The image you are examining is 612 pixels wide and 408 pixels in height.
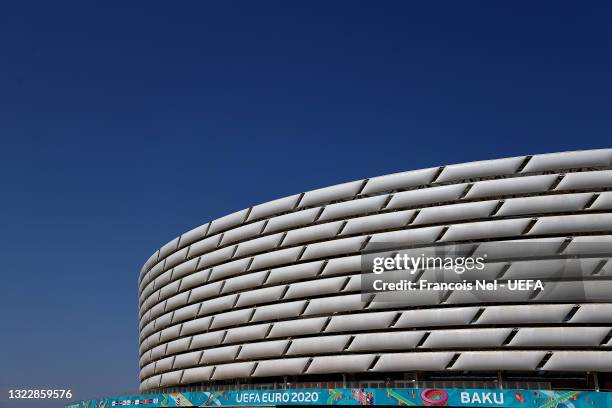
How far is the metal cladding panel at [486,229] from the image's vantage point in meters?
42.2

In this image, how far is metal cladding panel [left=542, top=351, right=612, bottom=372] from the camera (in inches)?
1486

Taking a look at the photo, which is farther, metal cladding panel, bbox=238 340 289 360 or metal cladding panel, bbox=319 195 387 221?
metal cladding panel, bbox=238 340 289 360

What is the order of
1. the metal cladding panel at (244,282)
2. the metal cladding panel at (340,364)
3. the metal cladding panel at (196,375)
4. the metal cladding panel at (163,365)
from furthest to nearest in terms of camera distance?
the metal cladding panel at (163,365)
the metal cladding panel at (196,375)
the metal cladding panel at (244,282)
the metal cladding panel at (340,364)

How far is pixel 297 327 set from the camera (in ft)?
168

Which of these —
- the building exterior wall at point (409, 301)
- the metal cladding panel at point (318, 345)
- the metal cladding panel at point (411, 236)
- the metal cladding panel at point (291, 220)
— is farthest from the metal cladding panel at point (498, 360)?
the metal cladding panel at point (291, 220)

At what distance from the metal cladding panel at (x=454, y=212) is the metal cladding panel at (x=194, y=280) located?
922 inches

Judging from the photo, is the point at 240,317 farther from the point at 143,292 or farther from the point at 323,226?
the point at 143,292

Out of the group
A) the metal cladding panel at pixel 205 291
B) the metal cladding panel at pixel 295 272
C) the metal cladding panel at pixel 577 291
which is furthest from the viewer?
the metal cladding panel at pixel 205 291

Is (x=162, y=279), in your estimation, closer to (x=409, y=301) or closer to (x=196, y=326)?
(x=196, y=326)

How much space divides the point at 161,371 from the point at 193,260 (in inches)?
476

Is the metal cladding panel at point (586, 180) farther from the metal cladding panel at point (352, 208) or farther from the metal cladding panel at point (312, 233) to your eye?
the metal cladding panel at point (312, 233)

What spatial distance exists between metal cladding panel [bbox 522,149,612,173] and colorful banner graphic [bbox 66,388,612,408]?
14.0m

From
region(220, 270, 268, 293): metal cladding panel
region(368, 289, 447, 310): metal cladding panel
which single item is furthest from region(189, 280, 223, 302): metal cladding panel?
region(368, 289, 447, 310): metal cladding panel

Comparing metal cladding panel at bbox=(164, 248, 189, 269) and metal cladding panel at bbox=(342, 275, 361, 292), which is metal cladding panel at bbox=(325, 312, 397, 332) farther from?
metal cladding panel at bbox=(164, 248, 189, 269)
